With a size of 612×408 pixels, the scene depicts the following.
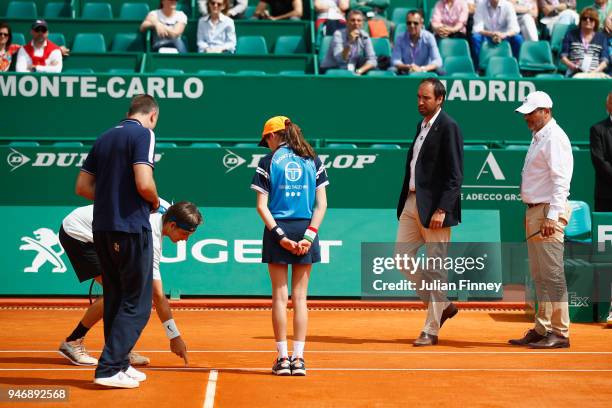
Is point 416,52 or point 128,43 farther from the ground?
point 128,43

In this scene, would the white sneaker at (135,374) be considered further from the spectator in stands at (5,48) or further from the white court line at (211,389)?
the spectator in stands at (5,48)

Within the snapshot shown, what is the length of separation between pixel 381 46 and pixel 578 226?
5.29 metres

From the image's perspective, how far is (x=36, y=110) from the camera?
47.2 feet

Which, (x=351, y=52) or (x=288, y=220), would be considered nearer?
(x=288, y=220)

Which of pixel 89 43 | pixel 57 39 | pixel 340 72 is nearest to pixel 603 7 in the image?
pixel 340 72

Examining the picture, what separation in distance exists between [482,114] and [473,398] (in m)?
8.37

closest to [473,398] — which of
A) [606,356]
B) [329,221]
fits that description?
[606,356]

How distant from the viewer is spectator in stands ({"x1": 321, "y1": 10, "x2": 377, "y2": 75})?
1502 cm

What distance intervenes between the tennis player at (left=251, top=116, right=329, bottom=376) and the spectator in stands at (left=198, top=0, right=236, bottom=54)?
25.6ft

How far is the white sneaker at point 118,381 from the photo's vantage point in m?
6.87

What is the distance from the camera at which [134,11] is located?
16.7 metres

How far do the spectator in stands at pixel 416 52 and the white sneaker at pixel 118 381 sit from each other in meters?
8.99

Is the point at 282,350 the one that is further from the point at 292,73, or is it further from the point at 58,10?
the point at 58,10

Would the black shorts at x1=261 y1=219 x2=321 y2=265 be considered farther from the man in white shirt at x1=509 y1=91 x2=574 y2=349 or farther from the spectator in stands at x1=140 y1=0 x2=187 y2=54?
the spectator in stands at x1=140 y1=0 x2=187 y2=54
